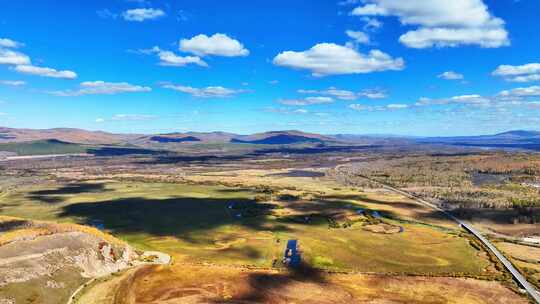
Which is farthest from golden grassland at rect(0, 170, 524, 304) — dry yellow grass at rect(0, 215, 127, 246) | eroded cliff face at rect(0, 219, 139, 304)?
eroded cliff face at rect(0, 219, 139, 304)

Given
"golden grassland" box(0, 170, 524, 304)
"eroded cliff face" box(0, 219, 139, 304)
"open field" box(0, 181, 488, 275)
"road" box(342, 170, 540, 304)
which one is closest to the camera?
"eroded cliff face" box(0, 219, 139, 304)

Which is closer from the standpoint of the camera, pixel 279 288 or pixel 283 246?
pixel 279 288

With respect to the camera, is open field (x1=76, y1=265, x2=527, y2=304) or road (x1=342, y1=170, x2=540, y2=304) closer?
open field (x1=76, y1=265, x2=527, y2=304)

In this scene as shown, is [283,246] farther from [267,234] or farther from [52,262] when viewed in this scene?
[52,262]

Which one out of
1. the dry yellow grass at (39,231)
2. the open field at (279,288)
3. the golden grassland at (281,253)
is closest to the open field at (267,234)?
the golden grassland at (281,253)

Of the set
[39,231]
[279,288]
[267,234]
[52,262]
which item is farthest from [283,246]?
[39,231]

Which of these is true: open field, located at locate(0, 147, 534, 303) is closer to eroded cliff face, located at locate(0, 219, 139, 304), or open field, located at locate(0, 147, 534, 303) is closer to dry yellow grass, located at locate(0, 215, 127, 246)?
eroded cliff face, located at locate(0, 219, 139, 304)

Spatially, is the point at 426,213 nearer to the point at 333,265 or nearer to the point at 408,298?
the point at 333,265

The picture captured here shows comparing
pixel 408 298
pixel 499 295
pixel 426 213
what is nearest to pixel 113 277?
pixel 408 298

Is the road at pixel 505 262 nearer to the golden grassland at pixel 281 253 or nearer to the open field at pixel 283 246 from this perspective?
the open field at pixel 283 246

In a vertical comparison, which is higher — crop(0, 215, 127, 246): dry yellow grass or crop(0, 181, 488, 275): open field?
crop(0, 215, 127, 246): dry yellow grass

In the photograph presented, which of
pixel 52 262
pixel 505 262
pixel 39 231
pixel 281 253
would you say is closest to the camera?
pixel 52 262
